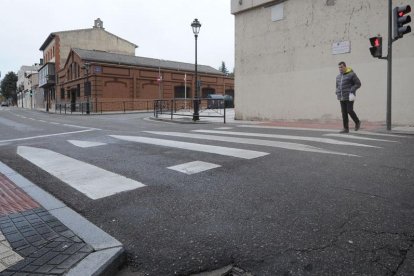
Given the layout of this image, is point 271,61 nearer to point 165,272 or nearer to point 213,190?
point 213,190

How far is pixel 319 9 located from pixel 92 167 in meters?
11.5

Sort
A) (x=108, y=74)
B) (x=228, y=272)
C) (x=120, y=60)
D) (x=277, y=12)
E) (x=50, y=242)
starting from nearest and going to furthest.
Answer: (x=228, y=272)
(x=50, y=242)
(x=277, y=12)
(x=108, y=74)
(x=120, y=60)

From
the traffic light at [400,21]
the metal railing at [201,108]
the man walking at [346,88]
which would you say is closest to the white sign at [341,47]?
the traffic light at [400,21]

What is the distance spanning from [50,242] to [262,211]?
5.93ft

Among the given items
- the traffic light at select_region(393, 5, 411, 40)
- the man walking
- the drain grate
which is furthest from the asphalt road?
the traffic light at select_region(393, 5, 411, 40)

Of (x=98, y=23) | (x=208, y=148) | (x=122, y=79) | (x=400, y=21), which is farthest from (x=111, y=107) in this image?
(x=208, y=148)

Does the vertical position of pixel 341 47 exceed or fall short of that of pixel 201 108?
it exceeds it

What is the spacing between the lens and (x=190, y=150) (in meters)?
6.57

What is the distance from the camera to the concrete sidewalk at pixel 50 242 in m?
2.20

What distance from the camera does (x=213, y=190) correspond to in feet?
13.0

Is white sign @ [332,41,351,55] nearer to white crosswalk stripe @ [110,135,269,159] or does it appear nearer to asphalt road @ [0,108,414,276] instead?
asphalt road @ [0,108,414,276]

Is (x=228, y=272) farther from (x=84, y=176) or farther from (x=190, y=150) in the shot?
(x=190, y=150)

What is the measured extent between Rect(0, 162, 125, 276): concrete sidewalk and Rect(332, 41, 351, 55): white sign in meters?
11.8

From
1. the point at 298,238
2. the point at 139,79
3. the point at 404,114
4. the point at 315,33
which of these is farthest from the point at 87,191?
the point at 139,79
